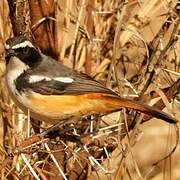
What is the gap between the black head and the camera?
13.2 feet

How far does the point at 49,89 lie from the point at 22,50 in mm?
296

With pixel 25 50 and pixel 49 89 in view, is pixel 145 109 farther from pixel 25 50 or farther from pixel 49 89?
pixel 25 50

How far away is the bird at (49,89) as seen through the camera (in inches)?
161

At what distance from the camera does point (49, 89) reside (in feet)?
13.8

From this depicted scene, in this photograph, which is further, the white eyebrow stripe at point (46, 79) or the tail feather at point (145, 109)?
the white eyebrow stripe at point (46, 79)

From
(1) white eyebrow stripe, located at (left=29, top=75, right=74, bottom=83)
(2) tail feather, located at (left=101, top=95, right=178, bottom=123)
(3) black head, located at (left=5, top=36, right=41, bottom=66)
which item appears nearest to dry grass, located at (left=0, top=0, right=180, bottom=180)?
(2) tail feather, located at (left=101, top=95, right=178, bottom=123)

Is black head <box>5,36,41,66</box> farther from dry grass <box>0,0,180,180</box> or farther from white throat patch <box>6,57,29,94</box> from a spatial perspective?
dry grass <box>0,0,180,180</box>

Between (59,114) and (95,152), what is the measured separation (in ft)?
1.59

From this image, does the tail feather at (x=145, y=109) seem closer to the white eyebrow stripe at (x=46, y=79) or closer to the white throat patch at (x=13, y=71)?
the white eyebrow stripe at (x=46, y=79)

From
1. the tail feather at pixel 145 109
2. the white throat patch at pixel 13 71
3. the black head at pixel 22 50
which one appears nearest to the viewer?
the tail feather at pixel 145 109

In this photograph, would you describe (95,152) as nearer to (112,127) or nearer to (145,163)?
(112,127)

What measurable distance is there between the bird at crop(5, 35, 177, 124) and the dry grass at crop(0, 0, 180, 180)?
4.0 inches

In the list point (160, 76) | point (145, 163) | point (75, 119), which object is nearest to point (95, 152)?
point (75, 119)

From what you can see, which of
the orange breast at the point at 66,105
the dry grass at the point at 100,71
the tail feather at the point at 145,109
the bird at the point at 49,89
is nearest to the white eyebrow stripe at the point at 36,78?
the bird at the point at 49,89
